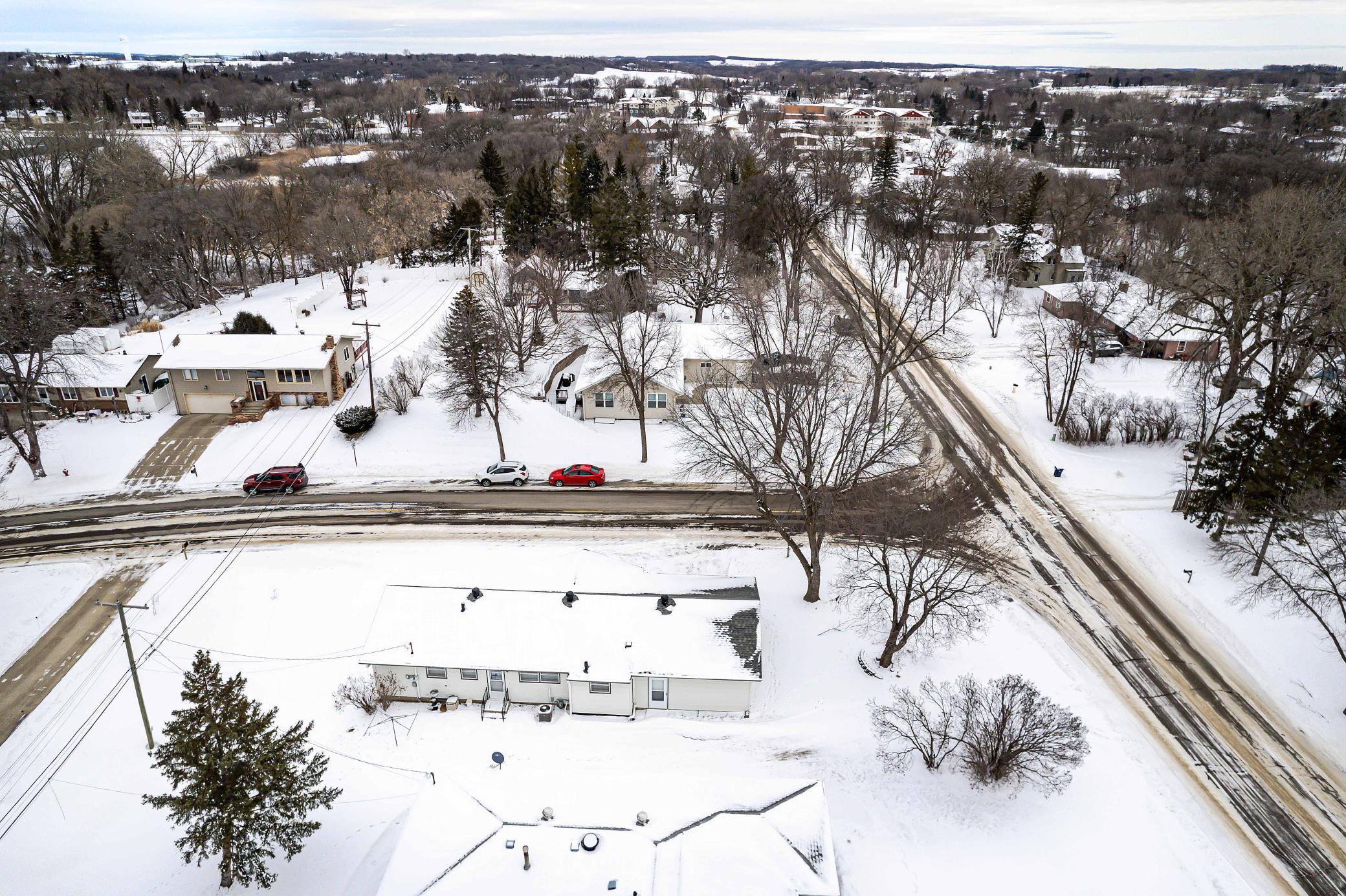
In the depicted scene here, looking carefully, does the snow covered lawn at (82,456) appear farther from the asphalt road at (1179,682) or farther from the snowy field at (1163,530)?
the snowy field at (1163,530)

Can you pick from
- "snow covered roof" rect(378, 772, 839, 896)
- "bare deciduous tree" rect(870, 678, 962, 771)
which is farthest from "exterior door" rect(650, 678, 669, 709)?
"bare deciduous tree" rect(870, 678, 962, 771)

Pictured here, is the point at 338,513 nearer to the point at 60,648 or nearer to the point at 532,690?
the point at 60,648

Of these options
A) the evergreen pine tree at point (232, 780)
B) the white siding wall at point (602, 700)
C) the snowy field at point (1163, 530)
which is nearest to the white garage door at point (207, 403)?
the evergreen pine tree at point (232, 780)

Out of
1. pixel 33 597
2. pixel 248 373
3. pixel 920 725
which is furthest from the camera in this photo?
pixel 248 373

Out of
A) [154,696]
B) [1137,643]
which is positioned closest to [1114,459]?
[1137,643]

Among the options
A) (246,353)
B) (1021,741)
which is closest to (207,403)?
(246,353)

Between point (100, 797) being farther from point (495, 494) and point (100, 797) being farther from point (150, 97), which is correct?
point (150, 97)
